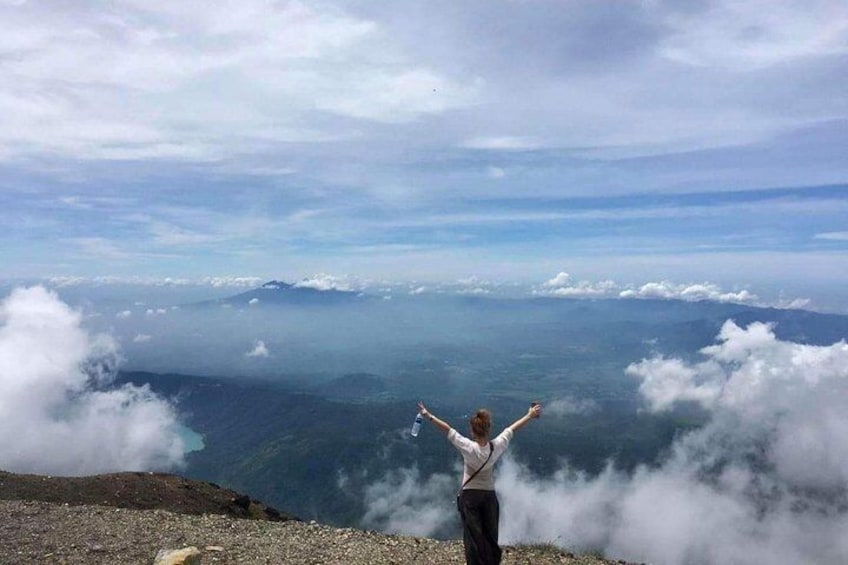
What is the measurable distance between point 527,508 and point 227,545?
186 metres

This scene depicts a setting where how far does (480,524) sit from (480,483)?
0.70 meters

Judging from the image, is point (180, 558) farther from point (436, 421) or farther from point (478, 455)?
point (478, 455)

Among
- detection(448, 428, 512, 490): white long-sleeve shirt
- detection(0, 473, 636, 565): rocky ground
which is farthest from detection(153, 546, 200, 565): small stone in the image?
detection(448, 428, 512, 490): white long-sleeve shirt

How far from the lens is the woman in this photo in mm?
7992

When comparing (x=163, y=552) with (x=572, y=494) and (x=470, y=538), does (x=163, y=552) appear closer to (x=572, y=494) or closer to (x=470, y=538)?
(x=470, y=538)

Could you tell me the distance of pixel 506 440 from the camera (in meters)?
8.20

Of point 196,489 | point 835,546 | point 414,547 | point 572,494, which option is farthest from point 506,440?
point 835,546

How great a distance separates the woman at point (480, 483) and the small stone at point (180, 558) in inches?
210

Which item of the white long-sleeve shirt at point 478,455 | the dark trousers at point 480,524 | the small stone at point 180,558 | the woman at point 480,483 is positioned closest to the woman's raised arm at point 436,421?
the woman at point 480,483

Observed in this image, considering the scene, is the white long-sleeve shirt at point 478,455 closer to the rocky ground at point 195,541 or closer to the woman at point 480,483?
the woman at point 480,483

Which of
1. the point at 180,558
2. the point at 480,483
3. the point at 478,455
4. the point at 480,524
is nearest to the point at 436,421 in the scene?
the point at 478,455

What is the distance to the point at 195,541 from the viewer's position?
43.7ft

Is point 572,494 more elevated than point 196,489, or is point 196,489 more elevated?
point 196,489

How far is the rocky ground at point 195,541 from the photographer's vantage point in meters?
12.3
